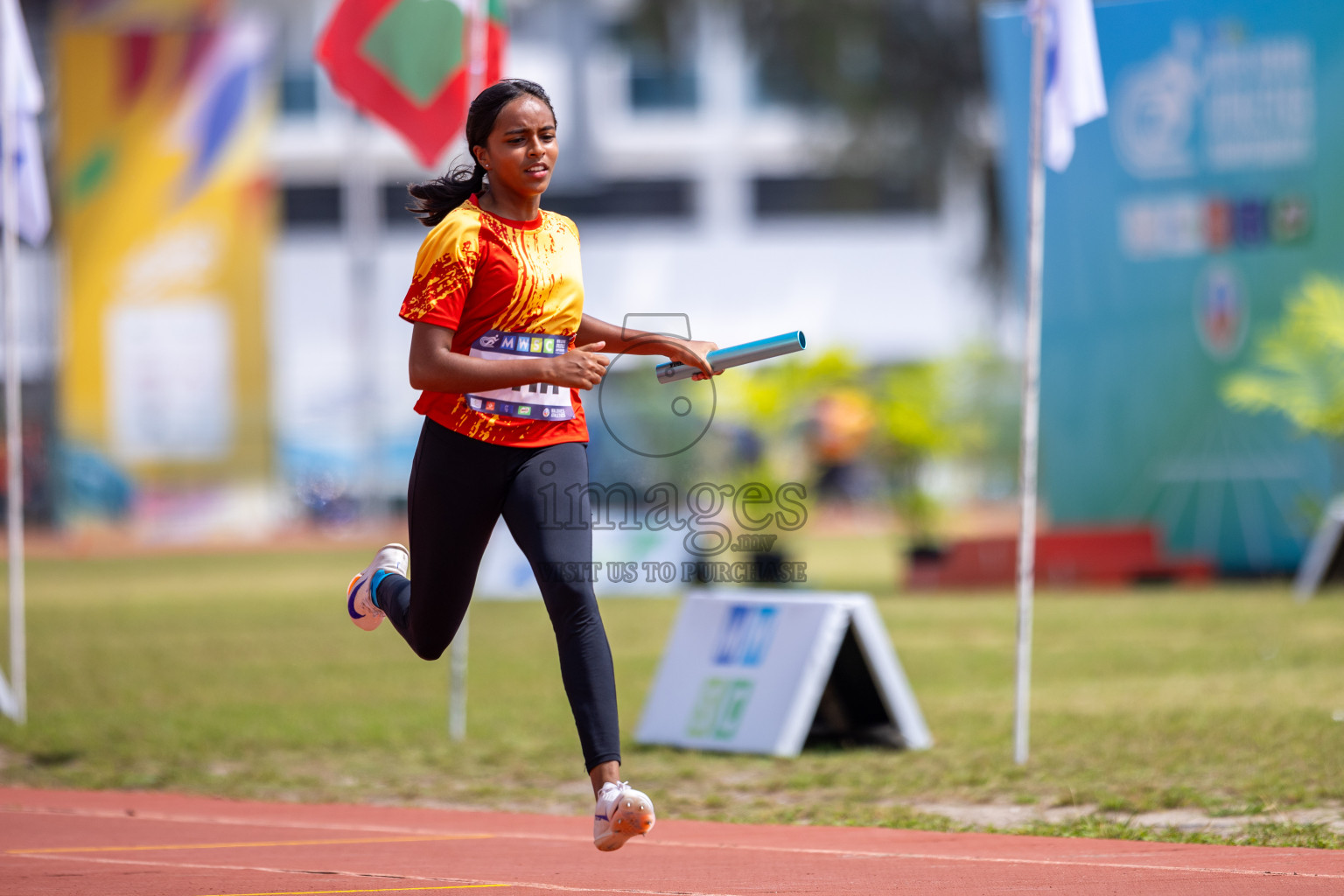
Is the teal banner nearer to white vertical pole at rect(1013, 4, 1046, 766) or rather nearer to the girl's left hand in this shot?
Answer: white vertical pole at rect(1013, 4, 1046, 766)

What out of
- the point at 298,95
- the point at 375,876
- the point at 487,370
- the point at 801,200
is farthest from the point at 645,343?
the point at 801,200

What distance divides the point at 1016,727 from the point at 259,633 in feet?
29.2

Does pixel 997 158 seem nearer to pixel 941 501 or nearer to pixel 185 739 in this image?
pixel 941 501

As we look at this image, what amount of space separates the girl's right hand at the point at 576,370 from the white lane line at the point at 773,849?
1882 mm

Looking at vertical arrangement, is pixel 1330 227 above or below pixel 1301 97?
below

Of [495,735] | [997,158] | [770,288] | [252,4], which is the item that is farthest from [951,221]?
[495,735]

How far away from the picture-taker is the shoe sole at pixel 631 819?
4.43 m

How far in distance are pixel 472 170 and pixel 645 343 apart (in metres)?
0.84

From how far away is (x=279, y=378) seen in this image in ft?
124

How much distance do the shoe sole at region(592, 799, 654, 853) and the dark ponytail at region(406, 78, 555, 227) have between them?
1.86m

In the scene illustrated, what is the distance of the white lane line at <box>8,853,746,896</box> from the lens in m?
4.75

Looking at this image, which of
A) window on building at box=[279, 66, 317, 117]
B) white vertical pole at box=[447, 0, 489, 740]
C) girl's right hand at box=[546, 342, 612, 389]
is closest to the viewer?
girl's right hand at box=[546, 342, 612, 389]
